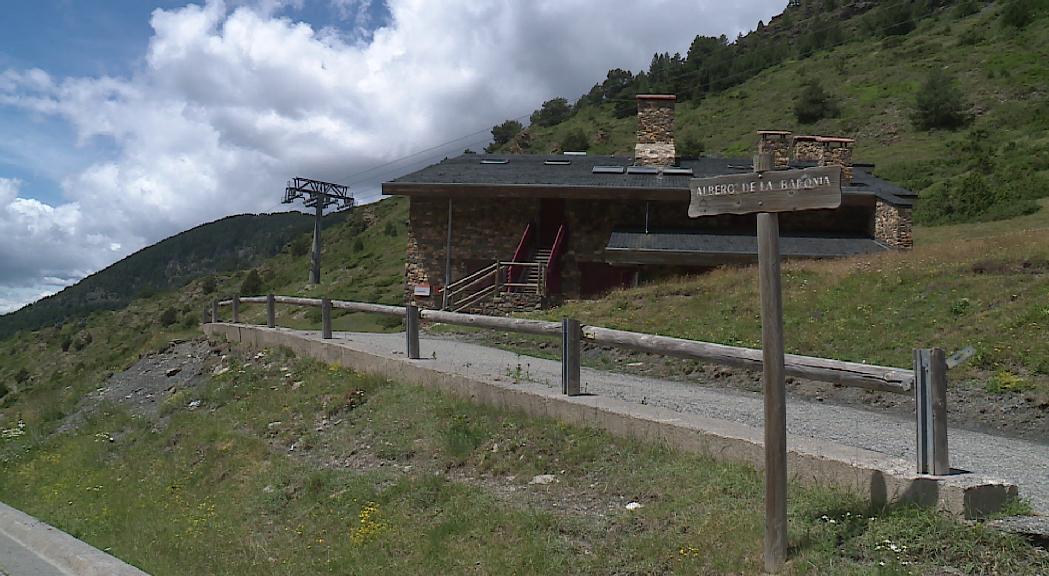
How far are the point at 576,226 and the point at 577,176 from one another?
1.51m

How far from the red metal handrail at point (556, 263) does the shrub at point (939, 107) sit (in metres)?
35.8

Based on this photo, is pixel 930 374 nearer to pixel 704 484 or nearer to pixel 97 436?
pixel 704 484

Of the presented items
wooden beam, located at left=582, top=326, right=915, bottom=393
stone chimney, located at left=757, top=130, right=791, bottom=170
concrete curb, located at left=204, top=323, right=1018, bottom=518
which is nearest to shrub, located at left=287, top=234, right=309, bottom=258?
stone chimney, located at left=757, top=130, right=791, bottom=170

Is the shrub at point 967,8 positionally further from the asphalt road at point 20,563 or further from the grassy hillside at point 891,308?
the asphalt road at point 20,563

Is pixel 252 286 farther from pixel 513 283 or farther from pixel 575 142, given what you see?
pixel 513 283

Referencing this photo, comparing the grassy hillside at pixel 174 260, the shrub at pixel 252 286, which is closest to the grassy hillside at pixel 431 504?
the shrub at pixel 252 286

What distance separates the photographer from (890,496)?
16.2 ft

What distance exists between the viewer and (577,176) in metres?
24.0

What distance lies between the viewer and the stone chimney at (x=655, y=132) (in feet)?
83.1

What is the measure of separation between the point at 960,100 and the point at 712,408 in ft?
163

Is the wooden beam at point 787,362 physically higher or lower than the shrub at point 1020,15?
lower

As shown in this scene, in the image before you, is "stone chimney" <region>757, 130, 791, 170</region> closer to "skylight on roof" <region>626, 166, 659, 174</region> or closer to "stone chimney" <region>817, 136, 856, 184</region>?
"stone chimney" <region>817, 136, 856, 184</region>

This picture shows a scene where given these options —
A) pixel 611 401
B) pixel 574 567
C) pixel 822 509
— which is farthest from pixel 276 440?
pixel 822 509

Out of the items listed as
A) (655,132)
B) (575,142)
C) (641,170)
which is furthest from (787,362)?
(575,142)
